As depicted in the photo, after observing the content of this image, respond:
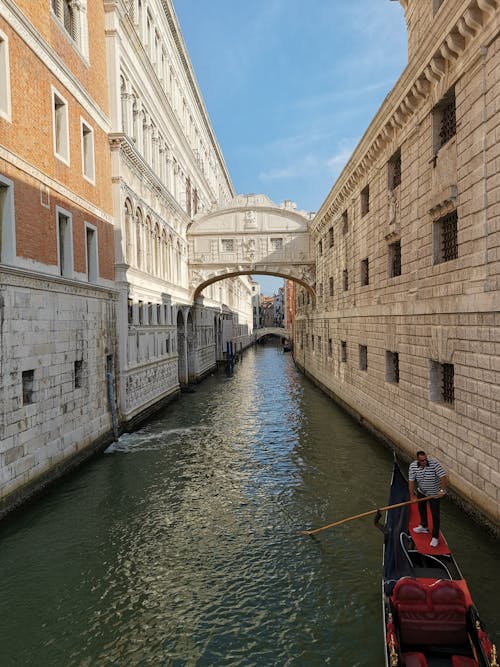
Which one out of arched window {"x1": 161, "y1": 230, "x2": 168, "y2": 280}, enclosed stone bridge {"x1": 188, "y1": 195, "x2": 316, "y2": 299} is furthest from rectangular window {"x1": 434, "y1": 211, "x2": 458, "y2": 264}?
enclosed stone bridge {"x1": 188, "y1": 195, "x2": 316, "y2": 299}

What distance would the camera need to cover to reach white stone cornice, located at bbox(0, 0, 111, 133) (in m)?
9.06

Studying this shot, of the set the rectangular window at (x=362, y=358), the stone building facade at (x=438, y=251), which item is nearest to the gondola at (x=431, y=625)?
the stone building facade at (x=438, y=251)

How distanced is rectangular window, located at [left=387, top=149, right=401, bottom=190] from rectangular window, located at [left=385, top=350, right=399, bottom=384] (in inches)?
183

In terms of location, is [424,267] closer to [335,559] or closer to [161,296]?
[335,559]

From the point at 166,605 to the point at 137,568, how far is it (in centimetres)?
116

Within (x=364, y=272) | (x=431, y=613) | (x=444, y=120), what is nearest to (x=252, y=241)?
(x=364, y=272)

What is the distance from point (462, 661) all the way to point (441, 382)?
6.59 m

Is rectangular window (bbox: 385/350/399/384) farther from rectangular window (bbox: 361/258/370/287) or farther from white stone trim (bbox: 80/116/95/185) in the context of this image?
white stone trim (bbox: 80/116/95/185)

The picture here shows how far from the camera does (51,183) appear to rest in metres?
10.9

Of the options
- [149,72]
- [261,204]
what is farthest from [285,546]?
[261,204]

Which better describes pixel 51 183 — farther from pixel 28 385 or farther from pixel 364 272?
pixel 364 272

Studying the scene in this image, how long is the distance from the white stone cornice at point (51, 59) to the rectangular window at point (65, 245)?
3.21 meters

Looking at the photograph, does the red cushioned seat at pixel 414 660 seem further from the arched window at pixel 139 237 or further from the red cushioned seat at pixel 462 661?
the arched window at pixel 139 237

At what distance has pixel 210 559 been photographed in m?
7.65
